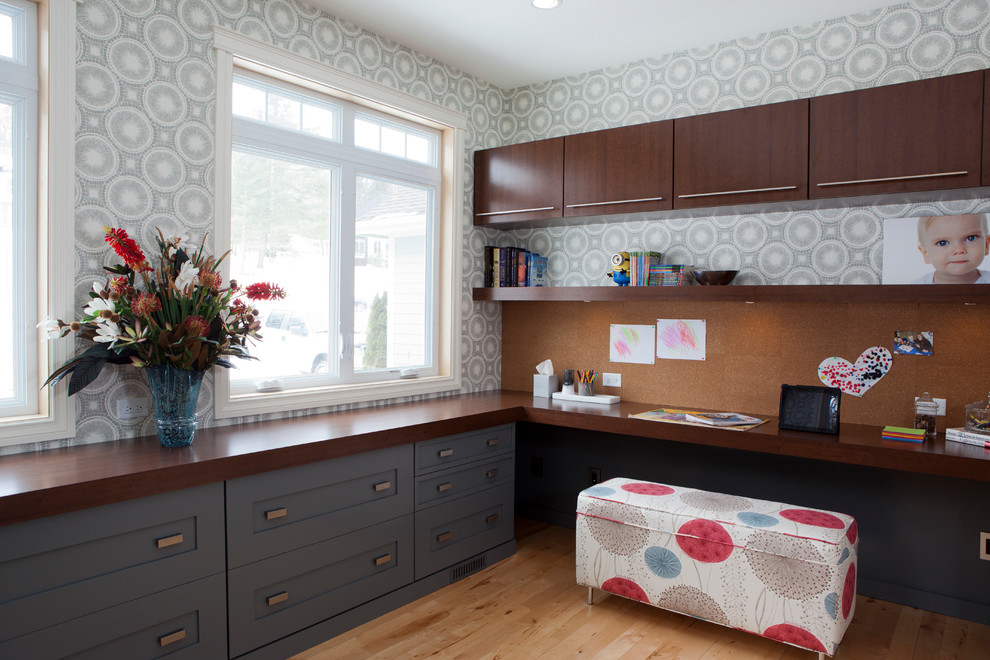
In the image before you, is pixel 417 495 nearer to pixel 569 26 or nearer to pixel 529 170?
pixel 529 170

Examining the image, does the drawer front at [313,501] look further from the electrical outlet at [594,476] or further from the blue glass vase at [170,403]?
the electrical outlet at [594,476]

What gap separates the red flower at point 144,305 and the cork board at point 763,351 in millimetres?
2398

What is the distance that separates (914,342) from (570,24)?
7.10 feet

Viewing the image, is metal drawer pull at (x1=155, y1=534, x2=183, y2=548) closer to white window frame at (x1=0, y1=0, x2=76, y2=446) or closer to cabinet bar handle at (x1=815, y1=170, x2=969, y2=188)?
white window frame at (x1=0, y1=0, x2=76, y2=446)

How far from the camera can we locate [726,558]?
2.48 m

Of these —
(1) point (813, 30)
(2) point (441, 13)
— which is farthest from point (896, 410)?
(2) point (441, 13)

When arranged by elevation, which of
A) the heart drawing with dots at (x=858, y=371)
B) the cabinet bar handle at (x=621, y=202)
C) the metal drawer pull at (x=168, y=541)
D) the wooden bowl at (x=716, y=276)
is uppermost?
the cabinet bar handle at (x=621, y=202)

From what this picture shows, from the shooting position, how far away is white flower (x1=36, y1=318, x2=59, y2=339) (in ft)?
7.07

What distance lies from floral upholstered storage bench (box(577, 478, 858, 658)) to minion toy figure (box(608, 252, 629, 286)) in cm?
113

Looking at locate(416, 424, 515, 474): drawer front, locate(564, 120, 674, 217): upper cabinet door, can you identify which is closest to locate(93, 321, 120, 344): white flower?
locate(416, 424, 515, 474): drawer front

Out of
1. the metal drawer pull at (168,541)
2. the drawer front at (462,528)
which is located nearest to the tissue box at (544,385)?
the drawer front at (462,528)

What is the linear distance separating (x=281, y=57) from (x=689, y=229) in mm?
2181

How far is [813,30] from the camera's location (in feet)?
10.4

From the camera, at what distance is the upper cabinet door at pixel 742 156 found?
2939mm
